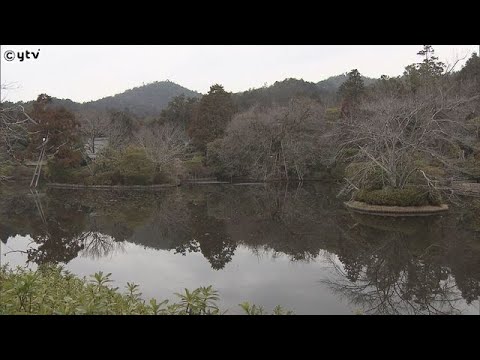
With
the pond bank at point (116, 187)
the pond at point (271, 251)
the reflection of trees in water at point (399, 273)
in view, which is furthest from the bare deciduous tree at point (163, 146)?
the reflection of trees in water at point (399, 273)

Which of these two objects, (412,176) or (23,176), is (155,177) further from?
(412,176)

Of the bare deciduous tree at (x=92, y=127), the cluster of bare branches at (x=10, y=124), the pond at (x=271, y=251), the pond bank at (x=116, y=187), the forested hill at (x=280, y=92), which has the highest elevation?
the forested hill at (x=280, y=92)

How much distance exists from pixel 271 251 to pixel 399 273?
335 centimetres

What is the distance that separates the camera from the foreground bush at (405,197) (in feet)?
47.9

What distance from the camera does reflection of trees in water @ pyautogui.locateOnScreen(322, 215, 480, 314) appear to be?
6316 millimetres

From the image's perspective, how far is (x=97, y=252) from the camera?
10.4m

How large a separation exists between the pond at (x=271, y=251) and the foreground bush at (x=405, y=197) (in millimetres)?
1135

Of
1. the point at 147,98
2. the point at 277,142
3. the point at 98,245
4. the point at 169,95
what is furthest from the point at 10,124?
the point at 169,95

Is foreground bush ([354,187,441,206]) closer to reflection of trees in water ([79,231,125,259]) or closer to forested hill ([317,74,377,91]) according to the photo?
reflection of trees in water ([79,231,125,259])

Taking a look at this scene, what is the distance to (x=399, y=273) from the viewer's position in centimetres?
780

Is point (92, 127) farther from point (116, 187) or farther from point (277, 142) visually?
point (277, 142)

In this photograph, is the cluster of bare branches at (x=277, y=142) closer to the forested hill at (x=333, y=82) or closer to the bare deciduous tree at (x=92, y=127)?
the bare deciduous tree at (x=92, y=127)

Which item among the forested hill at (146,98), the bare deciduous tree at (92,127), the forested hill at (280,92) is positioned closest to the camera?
the bare deciduous tree at (92,127)
